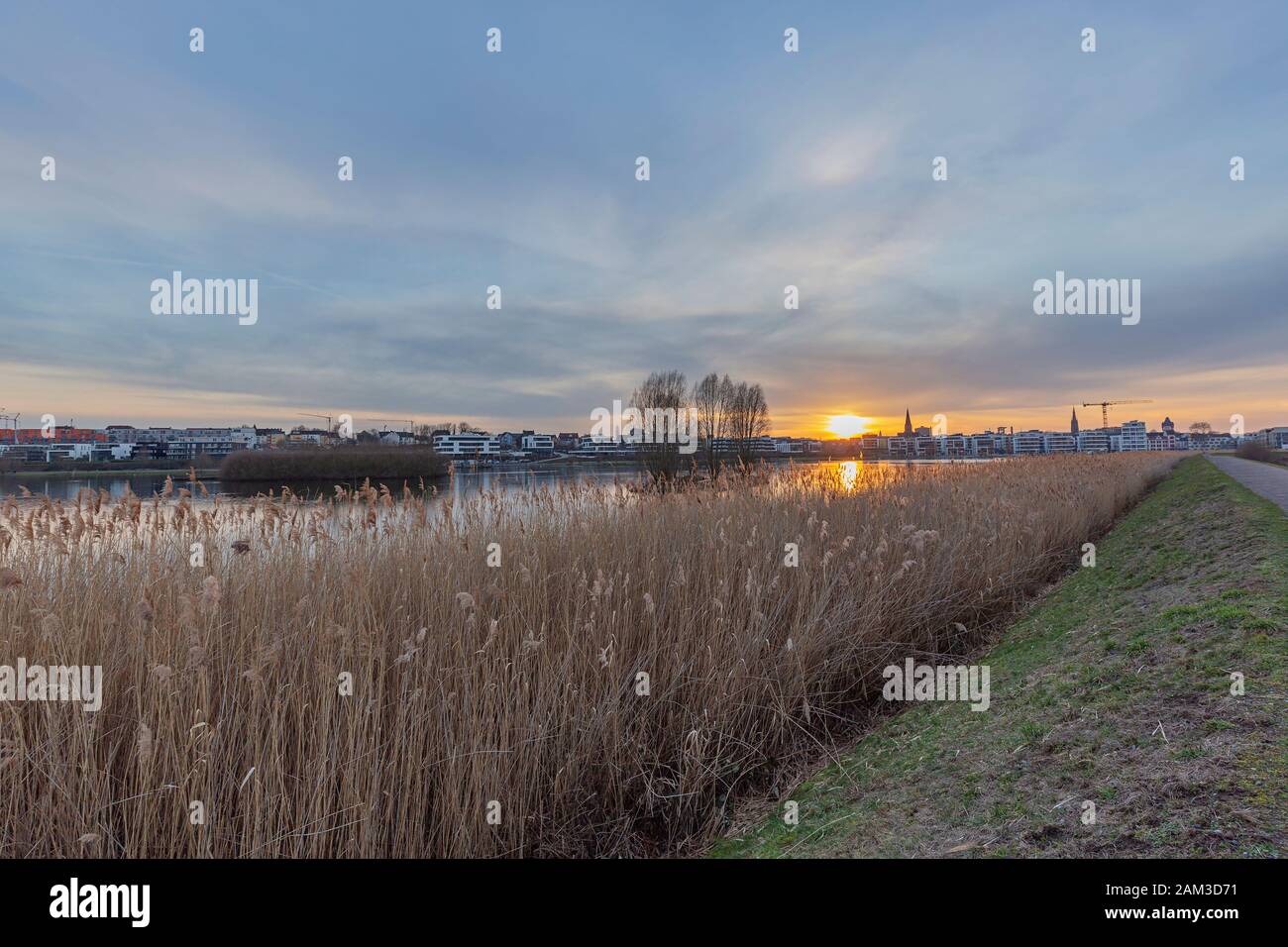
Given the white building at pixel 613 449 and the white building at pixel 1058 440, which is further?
the white building at pixel 1058 440

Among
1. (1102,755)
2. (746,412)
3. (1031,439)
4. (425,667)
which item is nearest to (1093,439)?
(1031,439)

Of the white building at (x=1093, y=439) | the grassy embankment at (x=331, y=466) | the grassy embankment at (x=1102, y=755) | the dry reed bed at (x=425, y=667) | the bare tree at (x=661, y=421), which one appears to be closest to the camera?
the grassy embankment at (x=1102, y=755)

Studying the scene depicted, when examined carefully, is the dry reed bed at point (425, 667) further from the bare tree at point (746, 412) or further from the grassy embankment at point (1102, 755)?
the bare tree at point (746, 412)

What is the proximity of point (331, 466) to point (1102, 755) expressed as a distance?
4546 cm

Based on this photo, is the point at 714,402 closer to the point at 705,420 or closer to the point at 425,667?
the point at 705,420

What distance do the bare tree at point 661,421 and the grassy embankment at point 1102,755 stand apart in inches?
659

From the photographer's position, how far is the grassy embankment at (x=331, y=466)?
38719 mm

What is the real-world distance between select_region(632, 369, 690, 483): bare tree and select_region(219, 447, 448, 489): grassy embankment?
49.4 ft

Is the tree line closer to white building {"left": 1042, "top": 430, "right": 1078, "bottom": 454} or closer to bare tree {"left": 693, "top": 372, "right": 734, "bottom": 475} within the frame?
bare tree {"left": 693, "top": 372, "right": 734, "bottom": 475}

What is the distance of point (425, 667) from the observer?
3490 mm

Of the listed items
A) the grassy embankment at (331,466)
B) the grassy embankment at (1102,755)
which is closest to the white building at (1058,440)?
the grassy embankment at (331,466)

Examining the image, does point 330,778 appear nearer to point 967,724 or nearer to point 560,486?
point 967,724

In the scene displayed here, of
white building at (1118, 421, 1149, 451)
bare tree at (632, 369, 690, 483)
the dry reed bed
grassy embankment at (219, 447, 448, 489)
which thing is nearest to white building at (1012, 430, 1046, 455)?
white building at (1118, 421, 1149, 451)
